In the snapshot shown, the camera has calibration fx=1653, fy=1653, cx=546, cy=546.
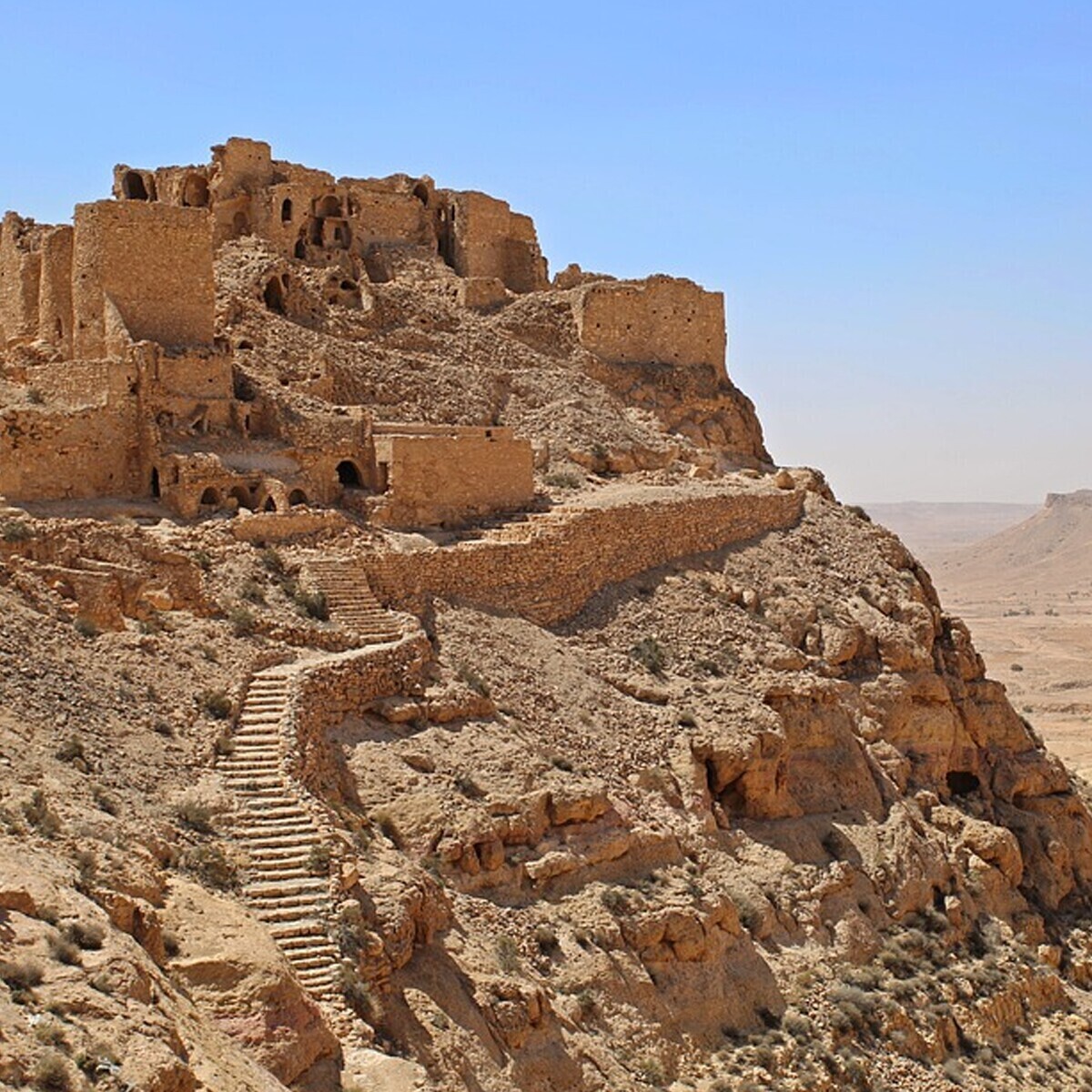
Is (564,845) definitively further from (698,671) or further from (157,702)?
(698,671)

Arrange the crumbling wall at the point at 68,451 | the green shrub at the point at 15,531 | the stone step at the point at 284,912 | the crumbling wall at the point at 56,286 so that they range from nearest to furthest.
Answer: the stone step at the point at 284,912 → the green shrub at the point at 15,531 → the crumbling wall at the point at 68,451 → the crumbling wall at the point at 56,286

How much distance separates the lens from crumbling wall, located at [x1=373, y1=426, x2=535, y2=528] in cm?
2667

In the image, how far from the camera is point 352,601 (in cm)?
2297

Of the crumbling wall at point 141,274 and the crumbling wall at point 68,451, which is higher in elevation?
the crumbling wall at point 141,274

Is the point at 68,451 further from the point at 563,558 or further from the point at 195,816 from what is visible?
the point at 195,816

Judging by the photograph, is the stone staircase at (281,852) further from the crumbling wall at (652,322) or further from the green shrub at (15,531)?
the crumbling wall at (652,322)

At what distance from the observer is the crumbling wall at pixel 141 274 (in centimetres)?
2711

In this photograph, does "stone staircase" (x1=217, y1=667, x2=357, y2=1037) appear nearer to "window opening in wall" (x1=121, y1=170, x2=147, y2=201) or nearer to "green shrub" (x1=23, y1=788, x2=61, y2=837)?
"green shrub" (x1=23, y1=788, x2=61, y2=837)

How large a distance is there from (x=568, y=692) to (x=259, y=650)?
5218 mm

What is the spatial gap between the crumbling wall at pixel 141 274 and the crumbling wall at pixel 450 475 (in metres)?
3.78

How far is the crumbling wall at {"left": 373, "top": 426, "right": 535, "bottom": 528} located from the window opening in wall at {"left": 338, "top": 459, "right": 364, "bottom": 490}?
0.48m

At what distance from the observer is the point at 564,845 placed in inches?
782

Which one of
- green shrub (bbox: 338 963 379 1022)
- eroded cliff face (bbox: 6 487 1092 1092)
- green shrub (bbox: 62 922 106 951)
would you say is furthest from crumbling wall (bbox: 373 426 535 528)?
green shrub (bbox: 62 922 106 951)

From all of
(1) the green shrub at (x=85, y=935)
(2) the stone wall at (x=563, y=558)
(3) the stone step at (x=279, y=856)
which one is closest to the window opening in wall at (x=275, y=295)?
(2) the stone wall at (x=563, y=558)
